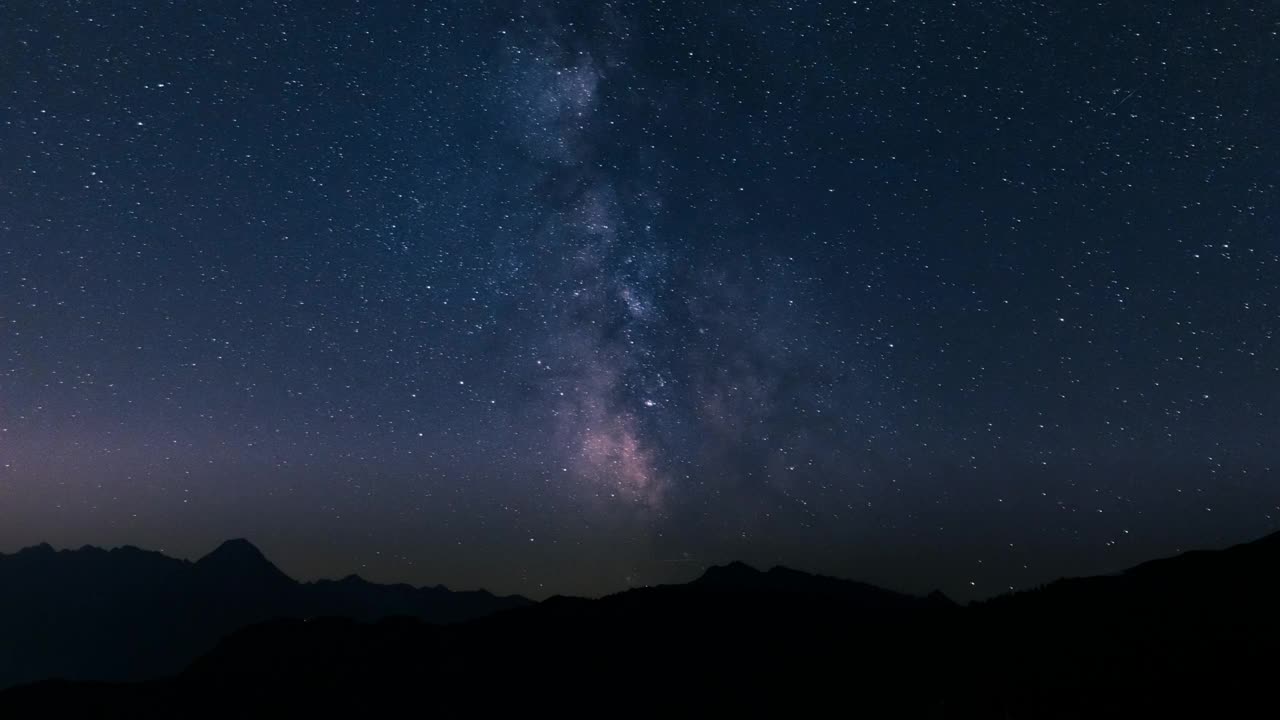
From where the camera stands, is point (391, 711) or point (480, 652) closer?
point (391, 711)

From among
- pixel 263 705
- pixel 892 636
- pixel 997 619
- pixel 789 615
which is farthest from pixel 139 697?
pixel 997 619

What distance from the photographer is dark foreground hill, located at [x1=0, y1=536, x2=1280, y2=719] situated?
642 inches

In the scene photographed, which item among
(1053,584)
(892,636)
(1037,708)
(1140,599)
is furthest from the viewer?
(892,636)

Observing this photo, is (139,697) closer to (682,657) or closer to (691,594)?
(682,657)

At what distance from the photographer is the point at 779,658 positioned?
270 ft

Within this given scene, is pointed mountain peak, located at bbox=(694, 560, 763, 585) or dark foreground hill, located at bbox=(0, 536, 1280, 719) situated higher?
pointed mountain peak, located at bbox=(694, 560, 763, 585)

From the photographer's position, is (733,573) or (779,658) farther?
(733,573)

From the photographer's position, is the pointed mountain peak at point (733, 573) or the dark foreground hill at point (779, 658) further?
the pointed mountain peak at point (733, 573)

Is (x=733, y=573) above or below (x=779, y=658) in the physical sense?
above

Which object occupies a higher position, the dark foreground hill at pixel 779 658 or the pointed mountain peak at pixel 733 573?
the pointed mountain peak at pixel 733 573

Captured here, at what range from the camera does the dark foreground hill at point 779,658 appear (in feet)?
53.5

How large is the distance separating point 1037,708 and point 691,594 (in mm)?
103891

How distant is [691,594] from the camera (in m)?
115

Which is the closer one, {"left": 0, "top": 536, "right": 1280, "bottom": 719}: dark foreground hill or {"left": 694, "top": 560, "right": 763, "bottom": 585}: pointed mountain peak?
{"left": 0, "top": 536, "right": 1280, "bottom": 719}: dark foreground hill
